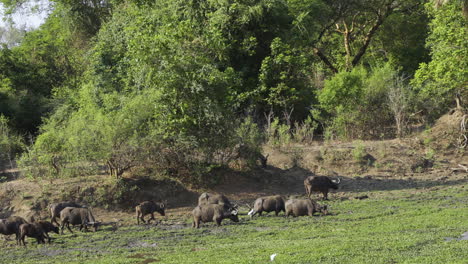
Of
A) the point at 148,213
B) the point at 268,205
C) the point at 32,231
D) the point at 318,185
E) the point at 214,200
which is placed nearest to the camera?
the point at 32,231

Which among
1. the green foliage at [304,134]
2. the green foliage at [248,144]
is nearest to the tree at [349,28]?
the green foliage at [304,134]

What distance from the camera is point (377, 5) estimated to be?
3922 centimetres

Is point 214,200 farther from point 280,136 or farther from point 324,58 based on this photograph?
point 324,58

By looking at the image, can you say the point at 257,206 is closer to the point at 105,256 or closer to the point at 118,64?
the point at 105,256

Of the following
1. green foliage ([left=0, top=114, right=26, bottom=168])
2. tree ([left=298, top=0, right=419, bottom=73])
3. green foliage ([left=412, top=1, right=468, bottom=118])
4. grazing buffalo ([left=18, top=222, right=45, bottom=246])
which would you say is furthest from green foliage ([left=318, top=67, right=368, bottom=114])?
grazing buffalo ([left=18, top=222, right=45, bottom=246])

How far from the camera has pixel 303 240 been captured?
15469 mm

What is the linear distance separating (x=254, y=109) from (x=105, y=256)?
18.8m

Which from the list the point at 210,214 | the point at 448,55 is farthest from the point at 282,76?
the point at 210,214

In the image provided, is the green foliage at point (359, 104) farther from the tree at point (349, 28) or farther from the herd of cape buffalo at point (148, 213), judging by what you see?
the herd of cape buffalo at point (148, 213)

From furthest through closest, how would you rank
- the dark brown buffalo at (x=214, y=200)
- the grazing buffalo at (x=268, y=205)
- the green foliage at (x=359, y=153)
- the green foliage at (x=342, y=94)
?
1. the green foliage at (x=342, y=94)
2. the green foliage at (x=359, y=153)
3. the dark brown buffalo at (x=214, y=200)
4. the grazing buffalo at (x=268, y=205)

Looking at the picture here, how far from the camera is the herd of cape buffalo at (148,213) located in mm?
18277

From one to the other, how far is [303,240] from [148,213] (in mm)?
7708

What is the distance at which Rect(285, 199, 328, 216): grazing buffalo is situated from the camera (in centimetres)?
2000

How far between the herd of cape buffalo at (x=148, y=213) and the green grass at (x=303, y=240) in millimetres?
401
